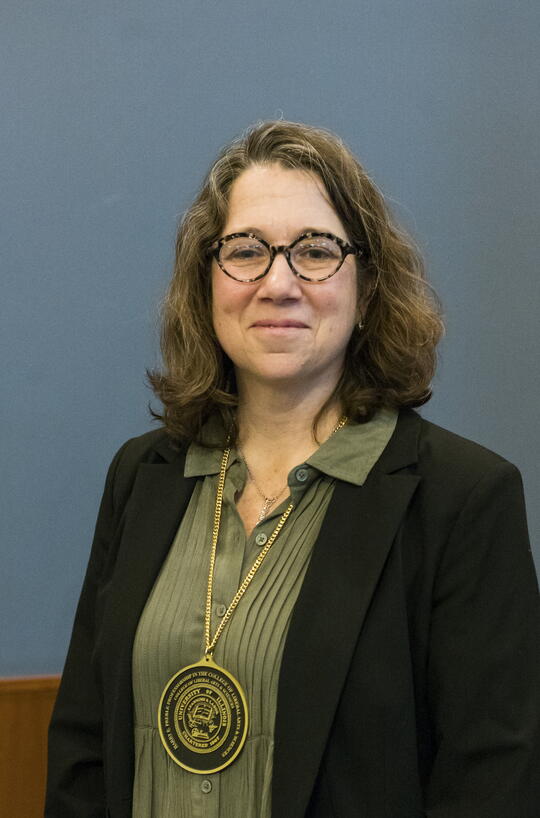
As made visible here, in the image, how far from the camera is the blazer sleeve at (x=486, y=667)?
1.51 meters

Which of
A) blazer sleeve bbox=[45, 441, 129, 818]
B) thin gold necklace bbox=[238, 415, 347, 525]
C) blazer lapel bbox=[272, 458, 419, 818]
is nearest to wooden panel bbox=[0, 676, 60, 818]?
blazer sleeve bbox=[45, 441, 129, 818]

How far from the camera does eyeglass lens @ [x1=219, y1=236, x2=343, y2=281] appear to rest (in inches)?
66.7

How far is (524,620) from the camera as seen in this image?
1.54 metres

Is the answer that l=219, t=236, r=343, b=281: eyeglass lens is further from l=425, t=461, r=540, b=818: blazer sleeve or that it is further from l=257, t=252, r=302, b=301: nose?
l=425, t=461, r=540, b=818: blazer sleeve

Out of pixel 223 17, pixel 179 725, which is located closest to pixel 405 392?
pixel 179 725

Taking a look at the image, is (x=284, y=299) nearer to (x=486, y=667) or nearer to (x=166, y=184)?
(x=486, y=667)

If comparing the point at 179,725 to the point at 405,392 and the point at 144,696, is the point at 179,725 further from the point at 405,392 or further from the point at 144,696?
the point at 405,392

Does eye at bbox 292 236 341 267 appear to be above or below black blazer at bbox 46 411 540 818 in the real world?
above

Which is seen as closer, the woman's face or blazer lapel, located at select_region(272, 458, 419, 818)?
blazer lapel, located at select_region(272, 458, 419, 818)

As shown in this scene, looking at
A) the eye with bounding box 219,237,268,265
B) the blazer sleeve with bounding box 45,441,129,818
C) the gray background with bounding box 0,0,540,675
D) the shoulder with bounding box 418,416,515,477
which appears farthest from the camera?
the gray background with bounding box 0,0,540,675

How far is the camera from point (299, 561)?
5.39 feet

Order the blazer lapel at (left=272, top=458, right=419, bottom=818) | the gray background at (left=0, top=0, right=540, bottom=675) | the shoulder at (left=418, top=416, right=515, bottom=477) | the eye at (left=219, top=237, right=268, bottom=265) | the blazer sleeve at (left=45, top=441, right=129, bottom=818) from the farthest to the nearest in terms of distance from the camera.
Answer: the gray background at (left=0, top=0, right=540, bottom=675) → the blazer sleeve at (left=45, top=441, right=129, bottom=818) → the eye at (left=219, top=237, right=268, bottom=265) → the shoulder at (left=418, top=416, right=515, bottom=477) → the blazer lapel at (left=272, top=458, right=419, bottom=818)

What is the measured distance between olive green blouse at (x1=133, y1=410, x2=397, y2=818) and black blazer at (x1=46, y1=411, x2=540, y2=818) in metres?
0.04

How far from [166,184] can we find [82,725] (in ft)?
4.05
